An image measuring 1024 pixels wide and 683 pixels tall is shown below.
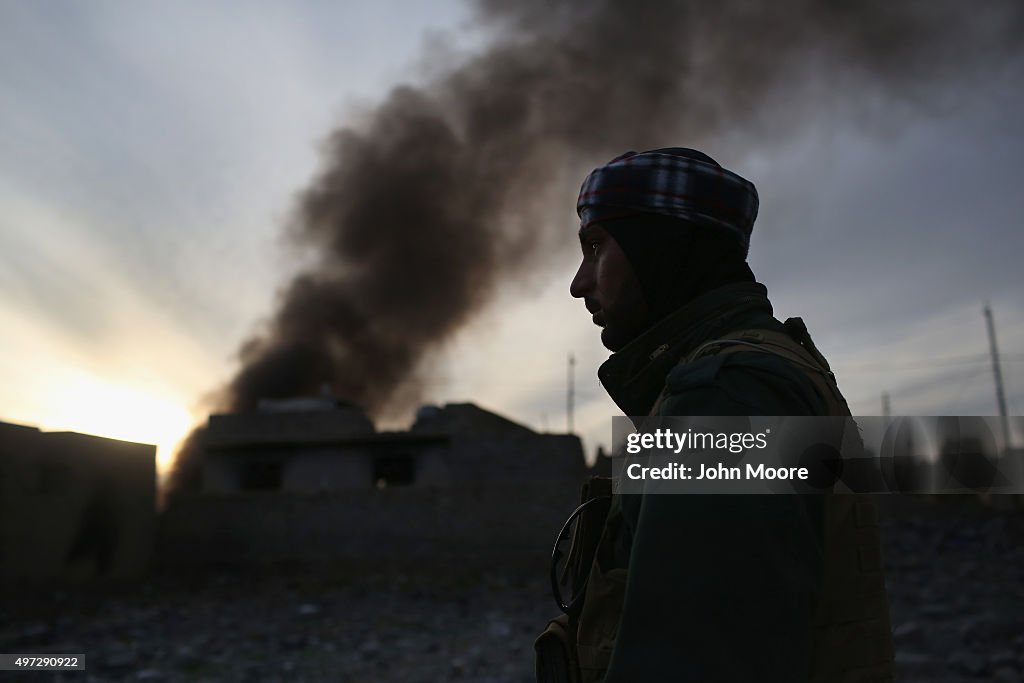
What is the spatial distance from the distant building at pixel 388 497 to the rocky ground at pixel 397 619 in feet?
2.98

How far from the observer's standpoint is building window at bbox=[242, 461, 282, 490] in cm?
2230

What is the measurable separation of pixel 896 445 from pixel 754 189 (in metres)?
0.54

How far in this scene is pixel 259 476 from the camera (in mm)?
22438

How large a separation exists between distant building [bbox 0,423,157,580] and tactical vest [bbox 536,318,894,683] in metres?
15.5

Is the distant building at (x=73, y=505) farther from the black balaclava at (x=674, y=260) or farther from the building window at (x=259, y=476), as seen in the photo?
the black balaclava at (x=674, y=260)

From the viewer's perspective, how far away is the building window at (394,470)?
69.1 feet

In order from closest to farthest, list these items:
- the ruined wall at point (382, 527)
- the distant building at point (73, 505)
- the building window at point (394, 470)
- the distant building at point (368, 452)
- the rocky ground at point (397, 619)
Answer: the rocky ground at point (397, 619) < the distant building at point (73, 505) < the ruined wall at point (382, 527) < the distant building at point (368, 452) < the building window at point (394, 470)

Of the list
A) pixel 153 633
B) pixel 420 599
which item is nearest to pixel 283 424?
pixel 420 599

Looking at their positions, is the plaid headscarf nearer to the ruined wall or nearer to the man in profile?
the man in profile

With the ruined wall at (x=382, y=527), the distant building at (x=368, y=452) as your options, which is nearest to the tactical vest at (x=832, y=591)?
the ruined wall at (x=382, y=527)

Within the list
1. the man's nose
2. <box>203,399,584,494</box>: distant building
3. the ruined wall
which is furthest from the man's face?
<box>203,399,584,494</box>: distant building

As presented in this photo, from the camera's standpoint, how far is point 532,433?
1939 cm

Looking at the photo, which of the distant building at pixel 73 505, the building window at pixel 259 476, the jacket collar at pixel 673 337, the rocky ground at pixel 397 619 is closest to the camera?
the jacket collar at pixel 673 337

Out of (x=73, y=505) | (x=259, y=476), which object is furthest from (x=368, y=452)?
(x=73, y=505)
